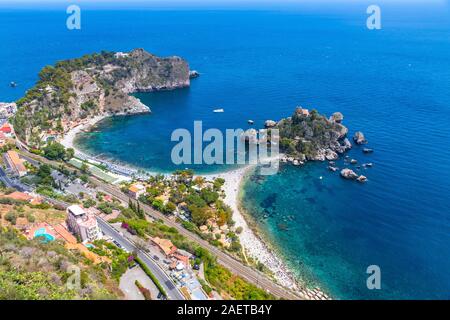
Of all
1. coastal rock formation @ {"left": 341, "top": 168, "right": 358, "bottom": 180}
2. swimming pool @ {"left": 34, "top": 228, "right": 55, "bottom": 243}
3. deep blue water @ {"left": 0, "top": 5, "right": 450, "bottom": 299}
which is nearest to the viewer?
swimming pool @ {"left": 34, "top": 228, "right": 55, "bottom": 243}

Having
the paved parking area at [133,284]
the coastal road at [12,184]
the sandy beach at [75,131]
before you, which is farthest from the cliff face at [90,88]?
the paved parking area at [133,284]

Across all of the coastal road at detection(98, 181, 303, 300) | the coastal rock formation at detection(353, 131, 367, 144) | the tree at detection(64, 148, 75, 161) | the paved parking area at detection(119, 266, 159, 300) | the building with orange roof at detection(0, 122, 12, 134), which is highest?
the building with orange roof at detection(0, 122, 12, 134)

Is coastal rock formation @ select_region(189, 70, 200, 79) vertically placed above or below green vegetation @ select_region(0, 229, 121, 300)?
above

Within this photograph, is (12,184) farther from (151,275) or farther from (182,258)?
(151,275)

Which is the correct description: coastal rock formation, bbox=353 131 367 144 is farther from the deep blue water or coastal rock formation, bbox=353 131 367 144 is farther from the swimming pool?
the swimming pool

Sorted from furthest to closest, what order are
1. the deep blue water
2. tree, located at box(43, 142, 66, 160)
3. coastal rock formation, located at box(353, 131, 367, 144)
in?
coastal rock formation, located at box(353, 131, 367, 144), tree, located at box(43, 142, 66, 160), the deep blue water

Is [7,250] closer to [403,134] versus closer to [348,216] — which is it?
[348,216]

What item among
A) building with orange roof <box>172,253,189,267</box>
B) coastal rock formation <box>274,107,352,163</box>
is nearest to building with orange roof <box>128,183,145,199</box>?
building with orange roof <box>172,253,189,267</box>

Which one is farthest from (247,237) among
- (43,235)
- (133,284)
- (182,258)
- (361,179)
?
(43,235)
